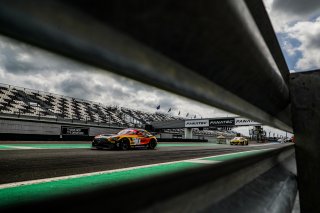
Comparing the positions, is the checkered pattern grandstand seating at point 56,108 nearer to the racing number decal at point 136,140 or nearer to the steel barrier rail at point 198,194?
the racing number decal at point 136,140

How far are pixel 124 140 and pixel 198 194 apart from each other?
34.5 feet

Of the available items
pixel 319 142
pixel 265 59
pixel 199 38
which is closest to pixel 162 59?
pixel 199 38

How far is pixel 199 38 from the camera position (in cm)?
57

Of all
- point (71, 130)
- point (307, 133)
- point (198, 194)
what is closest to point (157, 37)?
point (198, 194)

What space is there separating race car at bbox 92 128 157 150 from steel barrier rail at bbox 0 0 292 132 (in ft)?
32.6

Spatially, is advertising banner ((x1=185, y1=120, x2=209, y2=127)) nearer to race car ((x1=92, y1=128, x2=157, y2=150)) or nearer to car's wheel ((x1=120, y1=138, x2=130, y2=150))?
race car ((x1=92, y1=128, x2=157, y2=150))

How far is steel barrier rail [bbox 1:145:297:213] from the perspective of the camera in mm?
475

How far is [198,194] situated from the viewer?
729 mm

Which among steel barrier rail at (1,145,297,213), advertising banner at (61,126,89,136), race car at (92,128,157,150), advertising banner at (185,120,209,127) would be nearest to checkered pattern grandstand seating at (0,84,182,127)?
advertising banner at (61,126,89,136)

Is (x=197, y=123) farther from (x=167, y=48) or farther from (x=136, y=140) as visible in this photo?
(x=167, y=48)

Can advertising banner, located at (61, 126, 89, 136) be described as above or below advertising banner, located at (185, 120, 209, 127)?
below

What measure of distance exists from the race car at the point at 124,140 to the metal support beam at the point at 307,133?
31.2 feet

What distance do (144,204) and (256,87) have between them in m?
0.79

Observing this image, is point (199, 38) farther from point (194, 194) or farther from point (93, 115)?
point (93, 115)
